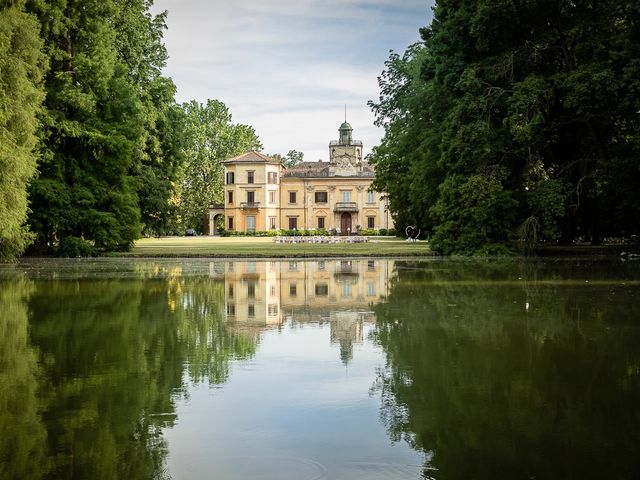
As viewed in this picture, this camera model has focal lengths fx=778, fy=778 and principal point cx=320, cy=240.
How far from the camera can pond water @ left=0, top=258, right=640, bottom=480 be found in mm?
4629

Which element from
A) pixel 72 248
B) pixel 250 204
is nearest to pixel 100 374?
pixel 72 248

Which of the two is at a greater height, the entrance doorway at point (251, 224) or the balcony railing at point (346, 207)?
the balcony railing at point (346, 207)

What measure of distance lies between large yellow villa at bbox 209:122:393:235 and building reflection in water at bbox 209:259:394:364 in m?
58.0

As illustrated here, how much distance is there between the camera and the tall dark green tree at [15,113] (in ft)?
73.4

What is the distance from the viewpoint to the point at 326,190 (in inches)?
3366

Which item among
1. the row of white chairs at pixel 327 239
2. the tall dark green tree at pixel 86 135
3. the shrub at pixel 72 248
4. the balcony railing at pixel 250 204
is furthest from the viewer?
the balcony railing at pixel 250 204

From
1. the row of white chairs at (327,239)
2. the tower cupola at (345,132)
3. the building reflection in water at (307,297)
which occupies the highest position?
the tower cupola at (345,132)

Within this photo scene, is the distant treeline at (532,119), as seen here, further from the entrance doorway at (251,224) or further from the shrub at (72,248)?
the entrance doorway at (251,224)

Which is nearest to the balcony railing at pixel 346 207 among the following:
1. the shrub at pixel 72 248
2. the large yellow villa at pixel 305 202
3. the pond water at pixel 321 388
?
the large yellow villa at pixel 305 202

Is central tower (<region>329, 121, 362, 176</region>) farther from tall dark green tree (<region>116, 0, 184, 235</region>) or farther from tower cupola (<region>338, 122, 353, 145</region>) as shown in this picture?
tall dark green tree (<region>116, 0, 184, 235</region>)

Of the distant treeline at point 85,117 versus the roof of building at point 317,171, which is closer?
the distant treeline at point 85,117

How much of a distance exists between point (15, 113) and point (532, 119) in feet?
54.6

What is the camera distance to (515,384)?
21.6 ft

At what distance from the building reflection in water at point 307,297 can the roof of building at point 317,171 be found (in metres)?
61.9
